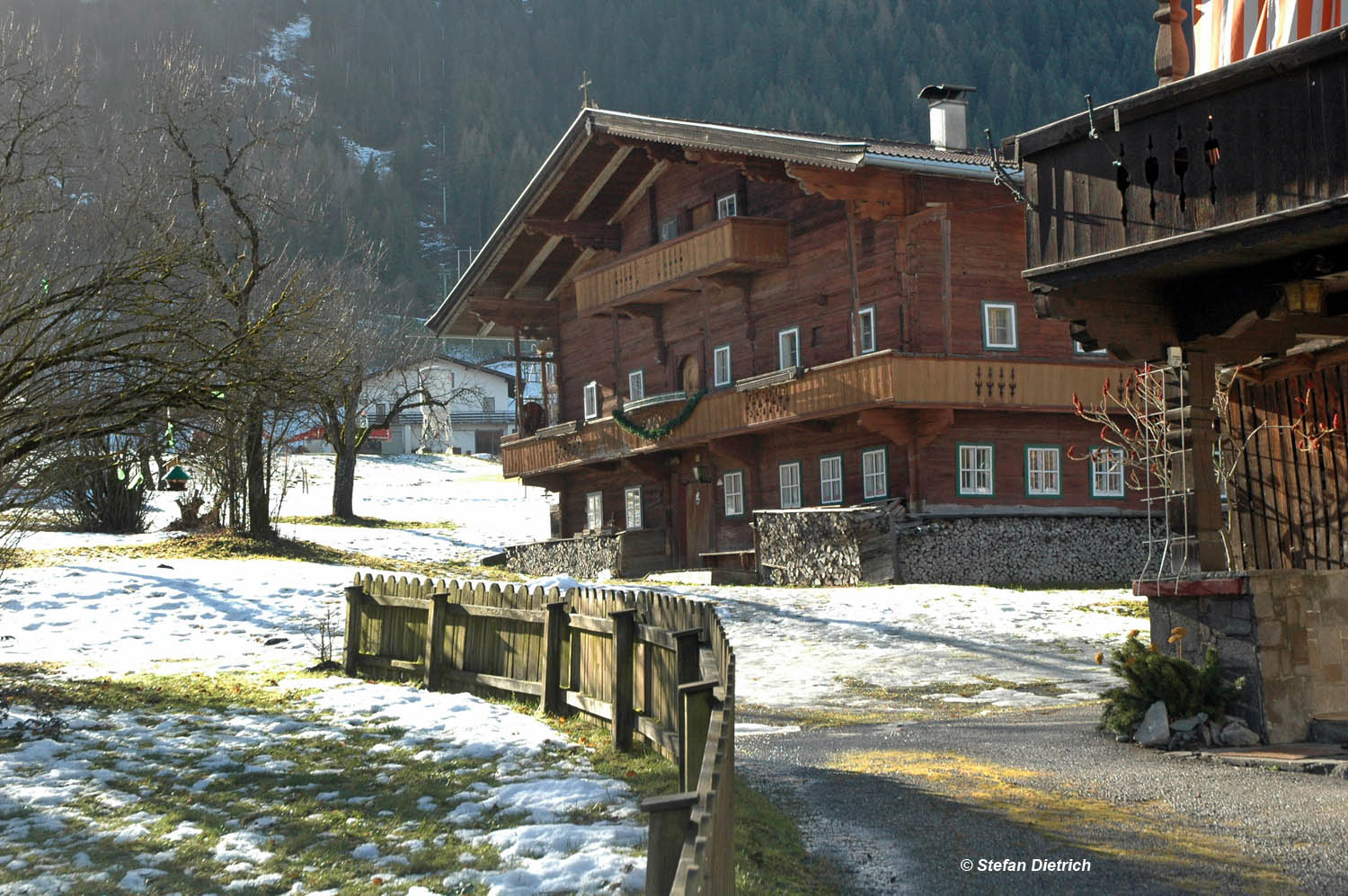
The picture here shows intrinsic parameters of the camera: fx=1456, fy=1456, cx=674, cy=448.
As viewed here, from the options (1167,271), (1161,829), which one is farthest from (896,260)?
(1161,829)

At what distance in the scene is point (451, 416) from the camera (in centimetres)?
9744

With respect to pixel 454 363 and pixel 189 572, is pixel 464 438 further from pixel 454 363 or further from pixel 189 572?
pixel 189 572

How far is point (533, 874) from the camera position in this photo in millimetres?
8289

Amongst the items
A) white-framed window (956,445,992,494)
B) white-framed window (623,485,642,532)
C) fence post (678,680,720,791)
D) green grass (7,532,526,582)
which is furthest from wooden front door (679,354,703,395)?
fence post (678,680,720,791)

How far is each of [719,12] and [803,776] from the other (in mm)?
192637

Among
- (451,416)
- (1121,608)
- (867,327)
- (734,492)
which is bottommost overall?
(1121,608)

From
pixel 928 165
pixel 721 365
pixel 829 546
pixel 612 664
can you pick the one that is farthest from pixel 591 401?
pixel 612 664

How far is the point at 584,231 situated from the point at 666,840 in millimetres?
33947

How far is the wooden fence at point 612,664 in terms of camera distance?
5160 mm

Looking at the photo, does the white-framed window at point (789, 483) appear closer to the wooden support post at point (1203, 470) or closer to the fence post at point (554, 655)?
the fence post at point (554, 655)

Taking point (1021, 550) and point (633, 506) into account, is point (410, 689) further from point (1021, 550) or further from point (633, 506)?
point (633, 506)

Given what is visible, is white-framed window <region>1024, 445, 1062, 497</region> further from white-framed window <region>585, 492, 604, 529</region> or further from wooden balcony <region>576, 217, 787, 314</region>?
white-framed window <region>585, 492, 604, 529</region>

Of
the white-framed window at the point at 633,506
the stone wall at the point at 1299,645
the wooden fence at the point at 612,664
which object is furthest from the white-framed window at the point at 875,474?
the stone wall at the point at 1299,645

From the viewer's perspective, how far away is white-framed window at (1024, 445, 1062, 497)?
30109 millimetres
